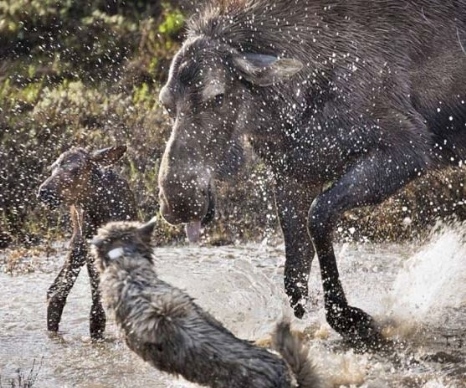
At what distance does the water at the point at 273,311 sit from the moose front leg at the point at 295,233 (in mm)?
146

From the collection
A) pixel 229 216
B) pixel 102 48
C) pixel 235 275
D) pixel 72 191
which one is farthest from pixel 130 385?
pixel 102 48

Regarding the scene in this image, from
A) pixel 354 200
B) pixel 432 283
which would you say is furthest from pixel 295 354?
pixel 432 283

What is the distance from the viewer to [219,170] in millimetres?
7281

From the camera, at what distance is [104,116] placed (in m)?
12.0

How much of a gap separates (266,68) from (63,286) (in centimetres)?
186

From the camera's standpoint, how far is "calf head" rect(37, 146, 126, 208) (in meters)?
7.72

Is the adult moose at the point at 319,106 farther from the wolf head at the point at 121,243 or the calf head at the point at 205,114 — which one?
the wolf head at the point at 121,243

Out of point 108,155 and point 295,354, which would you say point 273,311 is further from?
point 295,354

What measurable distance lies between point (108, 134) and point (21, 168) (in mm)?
965

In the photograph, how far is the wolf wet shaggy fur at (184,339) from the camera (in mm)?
5035

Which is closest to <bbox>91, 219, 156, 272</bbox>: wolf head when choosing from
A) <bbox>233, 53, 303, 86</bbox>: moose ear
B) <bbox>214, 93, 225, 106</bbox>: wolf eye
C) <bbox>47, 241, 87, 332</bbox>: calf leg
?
<bbox>214, 93, 225, 106</bbox>: wolf eye

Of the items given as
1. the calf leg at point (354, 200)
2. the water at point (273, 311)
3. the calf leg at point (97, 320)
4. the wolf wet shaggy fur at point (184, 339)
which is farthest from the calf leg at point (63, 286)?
the wolf wet shaggy fur at point (184, 339)

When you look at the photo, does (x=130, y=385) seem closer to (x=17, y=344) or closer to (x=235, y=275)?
(x=17, y=344)

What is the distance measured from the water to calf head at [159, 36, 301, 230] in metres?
0.91
